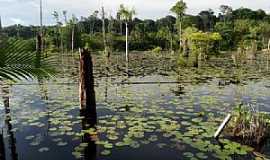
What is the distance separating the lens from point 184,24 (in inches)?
2183

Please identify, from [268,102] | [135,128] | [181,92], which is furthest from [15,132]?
[268,102]

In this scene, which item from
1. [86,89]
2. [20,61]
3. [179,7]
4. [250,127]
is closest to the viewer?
[20,61]

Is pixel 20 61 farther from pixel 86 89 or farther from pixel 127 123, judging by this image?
pixel 86 89

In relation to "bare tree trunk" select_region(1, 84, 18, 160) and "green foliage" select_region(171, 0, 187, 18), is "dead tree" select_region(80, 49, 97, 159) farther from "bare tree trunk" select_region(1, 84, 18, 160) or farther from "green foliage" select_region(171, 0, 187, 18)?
"green foliage" select_region(171, 0, 187, 18)

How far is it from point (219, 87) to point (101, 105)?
A: 6.21 m

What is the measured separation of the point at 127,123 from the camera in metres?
8.88

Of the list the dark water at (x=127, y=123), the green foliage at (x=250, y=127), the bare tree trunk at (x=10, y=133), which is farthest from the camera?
the green foliage at (x=250, y=127)

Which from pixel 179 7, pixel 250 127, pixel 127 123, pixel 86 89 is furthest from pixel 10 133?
pixel 179 7

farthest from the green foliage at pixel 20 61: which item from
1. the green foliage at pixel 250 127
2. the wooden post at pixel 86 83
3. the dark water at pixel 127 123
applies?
the wooden post at pixel 86 83

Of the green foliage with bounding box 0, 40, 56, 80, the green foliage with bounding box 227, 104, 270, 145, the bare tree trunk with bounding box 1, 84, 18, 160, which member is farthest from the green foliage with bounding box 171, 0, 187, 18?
the green foliage with bounding box 0, 40, 56, 80

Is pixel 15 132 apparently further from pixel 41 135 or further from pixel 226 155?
pixel 226 155

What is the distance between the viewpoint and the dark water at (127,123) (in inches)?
276

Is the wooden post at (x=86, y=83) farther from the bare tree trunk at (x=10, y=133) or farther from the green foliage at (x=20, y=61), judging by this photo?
the green foliage at (x=20, y=61)

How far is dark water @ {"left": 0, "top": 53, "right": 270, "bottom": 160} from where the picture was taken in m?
7.02
